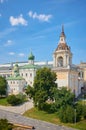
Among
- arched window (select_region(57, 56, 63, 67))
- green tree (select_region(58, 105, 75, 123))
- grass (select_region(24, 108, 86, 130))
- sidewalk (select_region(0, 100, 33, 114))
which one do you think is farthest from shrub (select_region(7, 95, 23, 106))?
arched window (select_region(57, 56, 63, 67))

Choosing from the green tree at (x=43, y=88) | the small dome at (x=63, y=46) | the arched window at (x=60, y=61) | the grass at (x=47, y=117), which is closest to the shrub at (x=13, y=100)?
the green tree at (x=43, y=88)

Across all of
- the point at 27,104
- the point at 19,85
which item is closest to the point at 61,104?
the point at 27,104

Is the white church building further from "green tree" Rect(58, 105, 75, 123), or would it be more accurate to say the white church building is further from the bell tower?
"green tree" Rect(58, 105, 75, 123)

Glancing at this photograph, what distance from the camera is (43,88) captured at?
211 ft

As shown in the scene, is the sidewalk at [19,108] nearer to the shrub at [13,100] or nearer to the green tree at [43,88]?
the shrub at [13,100]

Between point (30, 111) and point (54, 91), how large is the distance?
656 centimetres

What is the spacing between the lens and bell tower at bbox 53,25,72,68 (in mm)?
79312

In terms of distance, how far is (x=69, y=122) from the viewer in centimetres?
5309

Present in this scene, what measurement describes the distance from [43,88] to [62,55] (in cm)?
1825

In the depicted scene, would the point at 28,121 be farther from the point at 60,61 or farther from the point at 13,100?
the point at 60,61

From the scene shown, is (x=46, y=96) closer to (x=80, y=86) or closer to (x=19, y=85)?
(x=19, y=85)

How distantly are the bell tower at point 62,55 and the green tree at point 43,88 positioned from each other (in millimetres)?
12999

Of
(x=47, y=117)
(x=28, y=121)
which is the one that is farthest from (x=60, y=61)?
(x=28, y=121)

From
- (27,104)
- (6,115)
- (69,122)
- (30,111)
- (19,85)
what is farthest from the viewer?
(19,85)
